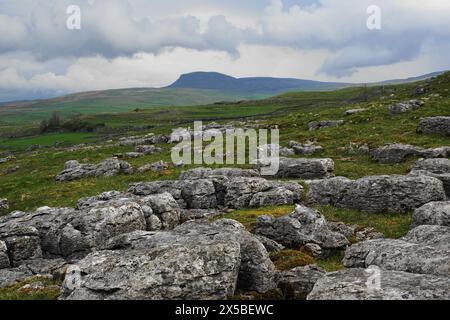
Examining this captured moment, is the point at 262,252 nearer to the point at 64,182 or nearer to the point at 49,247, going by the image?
the point at 49,247

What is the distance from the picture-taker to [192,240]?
17.5 metres

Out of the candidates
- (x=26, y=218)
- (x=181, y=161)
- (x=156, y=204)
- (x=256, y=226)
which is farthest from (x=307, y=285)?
(x=181, y=161)

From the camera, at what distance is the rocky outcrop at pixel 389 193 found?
31.0 m

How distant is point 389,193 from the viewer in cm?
3164

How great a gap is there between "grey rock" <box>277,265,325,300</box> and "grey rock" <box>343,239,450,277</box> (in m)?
2.40

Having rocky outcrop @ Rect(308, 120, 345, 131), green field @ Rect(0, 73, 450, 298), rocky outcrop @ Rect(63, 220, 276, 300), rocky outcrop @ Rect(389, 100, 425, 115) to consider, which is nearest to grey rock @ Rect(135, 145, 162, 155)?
green field @ Rect(0, 73, 450, 298)

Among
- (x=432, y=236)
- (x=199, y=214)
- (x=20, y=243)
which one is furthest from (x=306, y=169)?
(x=20, y=243)

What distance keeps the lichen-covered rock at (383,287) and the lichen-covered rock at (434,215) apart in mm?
11790

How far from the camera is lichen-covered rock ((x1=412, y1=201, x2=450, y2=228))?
24.4m

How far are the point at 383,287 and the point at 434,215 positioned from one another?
13.8 meters

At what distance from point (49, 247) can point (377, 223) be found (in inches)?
→ 859

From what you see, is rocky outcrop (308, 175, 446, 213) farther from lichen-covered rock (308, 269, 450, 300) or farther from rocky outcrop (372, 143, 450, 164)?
rocky outcrop (372, 143, 450, 164)

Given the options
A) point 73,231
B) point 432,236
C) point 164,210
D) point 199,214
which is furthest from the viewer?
point 199,214

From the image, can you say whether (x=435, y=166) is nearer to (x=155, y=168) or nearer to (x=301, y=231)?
(x=301, y=231)
